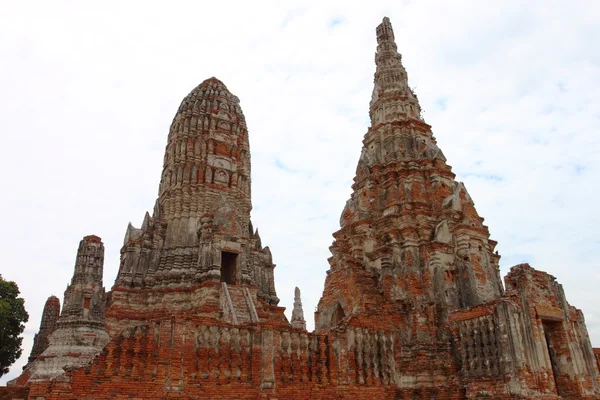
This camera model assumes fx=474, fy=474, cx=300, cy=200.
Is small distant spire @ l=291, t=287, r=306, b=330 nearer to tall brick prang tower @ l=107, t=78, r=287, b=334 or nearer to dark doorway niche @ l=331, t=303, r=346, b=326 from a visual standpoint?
tall brick prang tower @ l=107, t=78, r=287, b=334

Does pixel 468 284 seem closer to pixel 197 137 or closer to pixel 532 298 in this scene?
pixel 532 298

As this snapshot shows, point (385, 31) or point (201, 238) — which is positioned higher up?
point (385, 31)

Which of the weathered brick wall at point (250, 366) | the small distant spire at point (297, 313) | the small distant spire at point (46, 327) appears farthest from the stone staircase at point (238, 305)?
the small distant spire at point (46, 327)

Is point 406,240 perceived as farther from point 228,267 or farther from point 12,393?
point 12,393

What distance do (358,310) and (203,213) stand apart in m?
10.9

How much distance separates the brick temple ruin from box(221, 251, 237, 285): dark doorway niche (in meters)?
0.08

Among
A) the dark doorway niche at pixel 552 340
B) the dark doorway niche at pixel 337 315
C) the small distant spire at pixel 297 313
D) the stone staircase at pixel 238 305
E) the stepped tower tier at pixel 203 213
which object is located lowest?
the dark doorway niche at pixel 552 340

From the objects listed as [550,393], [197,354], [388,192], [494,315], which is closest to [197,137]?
[388,192]

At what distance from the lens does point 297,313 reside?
3334 cm

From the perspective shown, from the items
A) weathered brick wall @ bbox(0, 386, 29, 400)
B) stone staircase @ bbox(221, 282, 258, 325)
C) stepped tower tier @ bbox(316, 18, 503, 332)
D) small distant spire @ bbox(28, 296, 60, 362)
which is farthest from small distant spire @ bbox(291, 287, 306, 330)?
weathered brick wall @ bbox(0, 386, 29, 400)

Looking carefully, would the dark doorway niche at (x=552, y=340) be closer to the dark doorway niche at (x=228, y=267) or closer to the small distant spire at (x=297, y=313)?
the dark doorway niche at (x=228, y=267)

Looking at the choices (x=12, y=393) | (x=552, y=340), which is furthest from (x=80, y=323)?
(x=552, y=340)

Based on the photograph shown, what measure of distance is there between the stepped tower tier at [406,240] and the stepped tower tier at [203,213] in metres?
6.09

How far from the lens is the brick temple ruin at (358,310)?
39.8 feet
